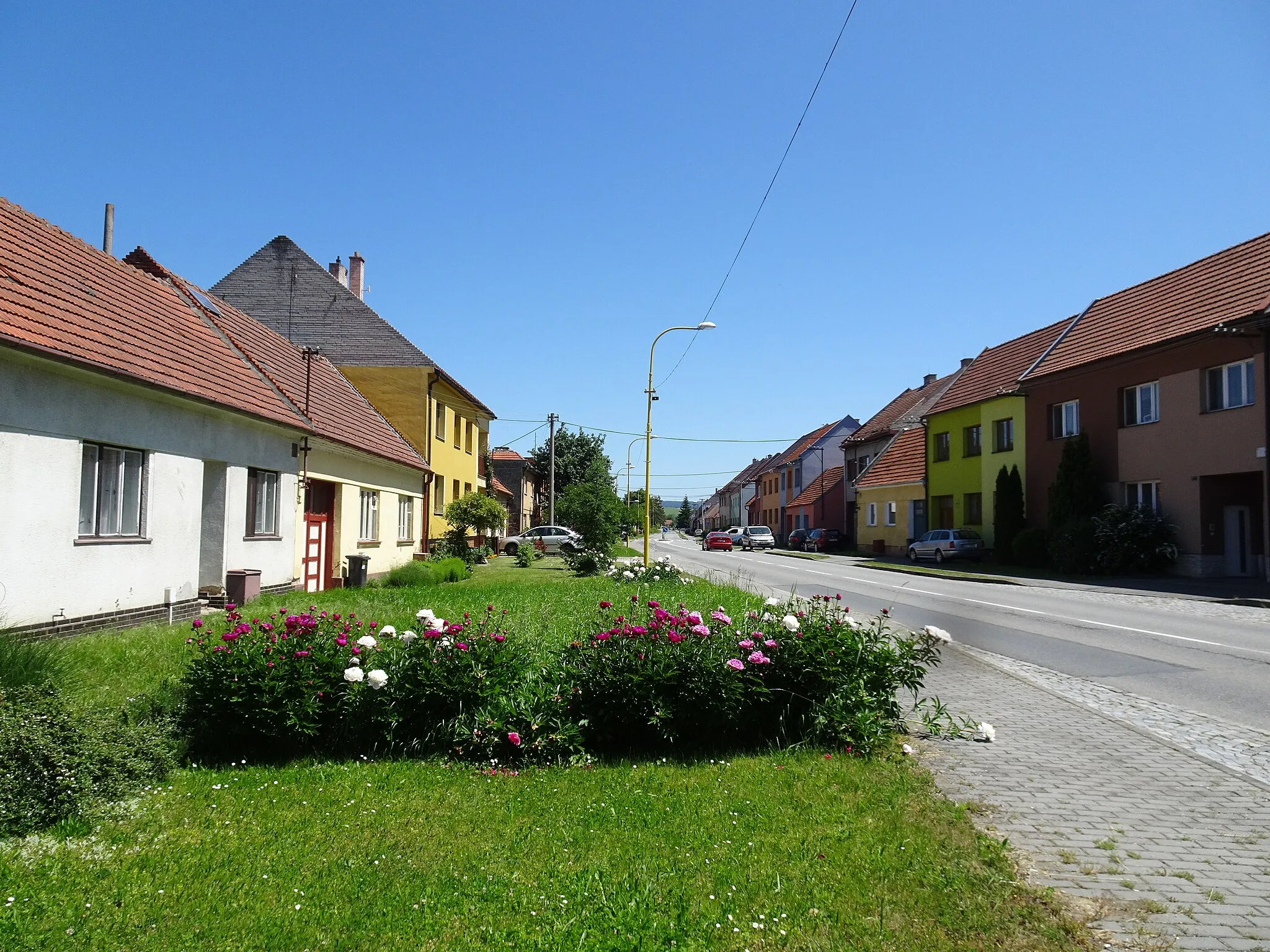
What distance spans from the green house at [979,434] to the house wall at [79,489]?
26.9 meters

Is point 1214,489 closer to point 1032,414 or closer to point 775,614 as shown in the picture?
point 1032,414

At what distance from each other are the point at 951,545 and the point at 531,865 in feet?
103

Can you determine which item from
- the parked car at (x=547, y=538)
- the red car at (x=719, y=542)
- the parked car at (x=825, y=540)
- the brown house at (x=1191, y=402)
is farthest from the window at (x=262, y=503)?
the red car at (x=719, y=542)

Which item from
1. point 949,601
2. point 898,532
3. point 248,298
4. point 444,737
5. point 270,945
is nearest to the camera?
point 270,945

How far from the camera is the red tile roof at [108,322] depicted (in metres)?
10.1

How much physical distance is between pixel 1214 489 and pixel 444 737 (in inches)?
915

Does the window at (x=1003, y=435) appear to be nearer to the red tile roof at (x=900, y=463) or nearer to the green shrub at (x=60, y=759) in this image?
the red tile roof at (x=900, y=463)

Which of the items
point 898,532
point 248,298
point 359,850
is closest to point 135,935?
point 359,850

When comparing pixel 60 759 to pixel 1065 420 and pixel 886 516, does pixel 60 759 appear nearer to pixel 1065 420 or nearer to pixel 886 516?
pixel 1065 420

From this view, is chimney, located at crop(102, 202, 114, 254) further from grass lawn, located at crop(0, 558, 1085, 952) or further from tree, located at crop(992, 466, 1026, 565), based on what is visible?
tree, located at crop(992, 466, 1026, 565)

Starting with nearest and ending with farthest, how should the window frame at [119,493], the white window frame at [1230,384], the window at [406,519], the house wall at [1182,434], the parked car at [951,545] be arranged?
the window frame at [119,493]
the white window frame at [1230,384]
the house wall at [1182,434]
the window at [406,519]
the parked car at [951,545]

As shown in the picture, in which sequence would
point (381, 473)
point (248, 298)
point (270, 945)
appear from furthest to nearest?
point (248, 298) < point (381, 473) < point (270, 945)

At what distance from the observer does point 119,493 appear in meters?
11.3

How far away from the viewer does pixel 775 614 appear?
700 centimetres
